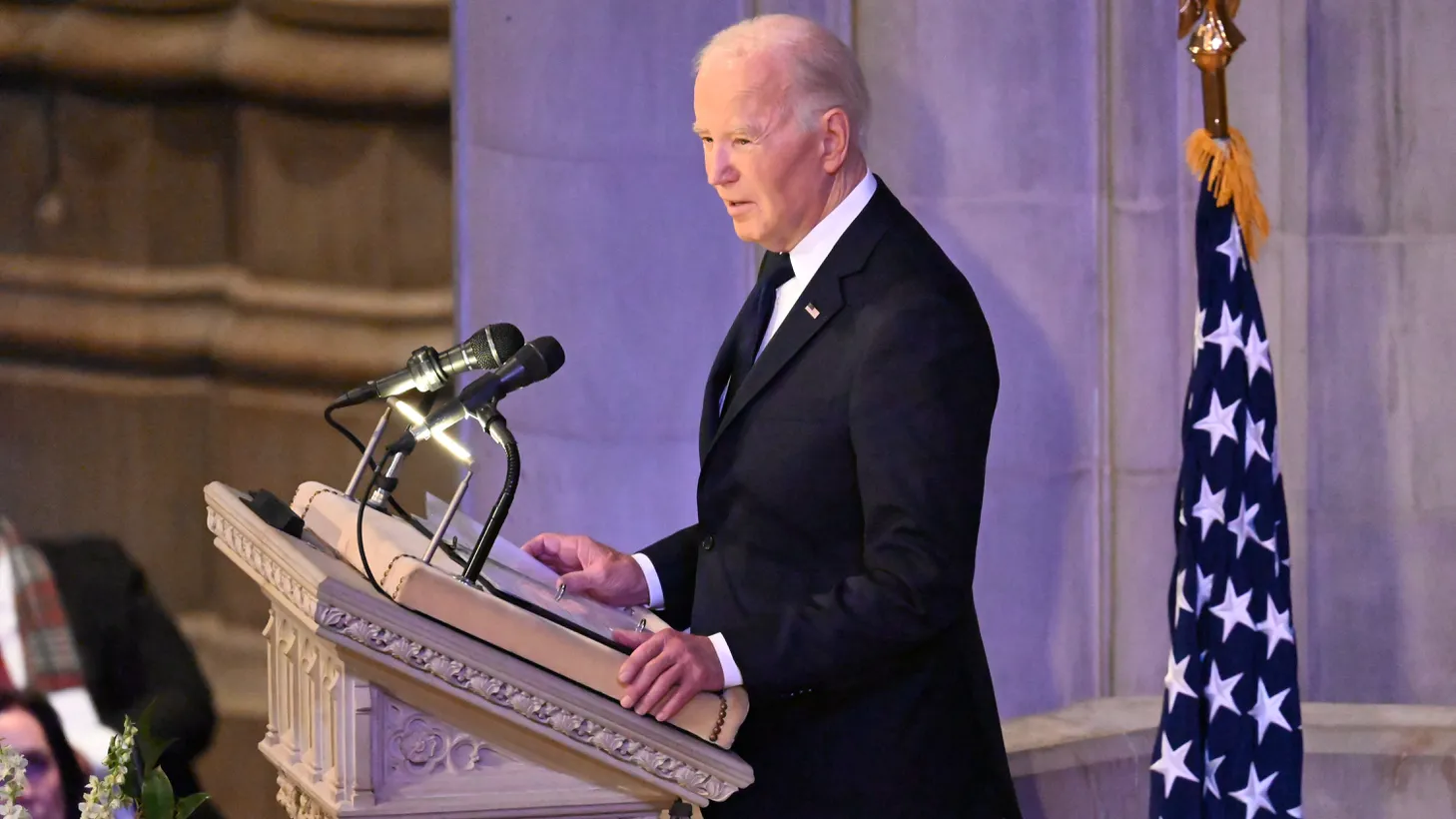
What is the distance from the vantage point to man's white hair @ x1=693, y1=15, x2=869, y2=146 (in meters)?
2.24

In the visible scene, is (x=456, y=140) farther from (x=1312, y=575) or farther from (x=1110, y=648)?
(x=1312, y=575)

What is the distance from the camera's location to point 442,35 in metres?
4.14

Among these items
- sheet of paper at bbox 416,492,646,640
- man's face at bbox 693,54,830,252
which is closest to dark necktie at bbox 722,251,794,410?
man's face at bbox 693,54,830,252

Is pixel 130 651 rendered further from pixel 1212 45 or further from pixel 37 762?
pixel 1212 45

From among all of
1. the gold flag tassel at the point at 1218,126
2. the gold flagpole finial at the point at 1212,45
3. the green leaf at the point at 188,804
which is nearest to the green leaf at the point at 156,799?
the green leaf at the point at 188,804

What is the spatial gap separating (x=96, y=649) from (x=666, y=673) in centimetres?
256

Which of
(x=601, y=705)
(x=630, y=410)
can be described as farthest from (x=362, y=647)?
(x=630, y=410)

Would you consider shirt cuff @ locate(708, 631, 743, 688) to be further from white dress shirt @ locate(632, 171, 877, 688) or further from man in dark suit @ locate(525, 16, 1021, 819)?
white dress shirt @ locate(632, 171, 877, 688)

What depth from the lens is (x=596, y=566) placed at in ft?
7.94

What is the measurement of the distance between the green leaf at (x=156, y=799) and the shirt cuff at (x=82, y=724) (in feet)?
3.70

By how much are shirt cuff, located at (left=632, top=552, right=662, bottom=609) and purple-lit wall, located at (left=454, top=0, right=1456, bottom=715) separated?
69.9 inches

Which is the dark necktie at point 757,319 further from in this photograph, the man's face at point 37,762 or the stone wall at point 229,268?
the man's face at point 37,762

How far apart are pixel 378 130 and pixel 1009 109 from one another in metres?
1.82

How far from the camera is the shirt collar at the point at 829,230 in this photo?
7.57 ft
